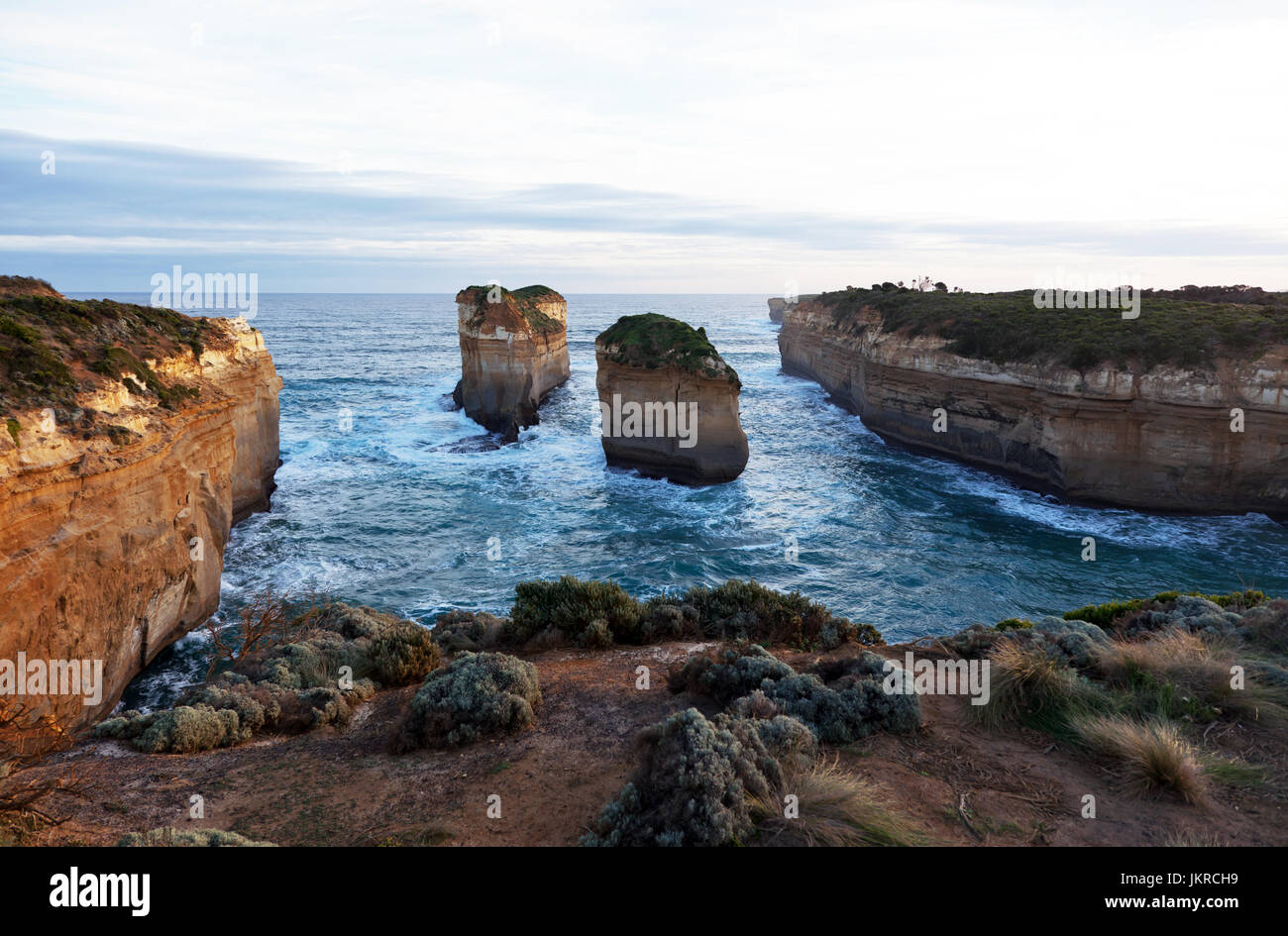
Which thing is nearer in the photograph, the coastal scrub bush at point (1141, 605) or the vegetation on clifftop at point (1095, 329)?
the coastal scrub bush at point (1141, 605)

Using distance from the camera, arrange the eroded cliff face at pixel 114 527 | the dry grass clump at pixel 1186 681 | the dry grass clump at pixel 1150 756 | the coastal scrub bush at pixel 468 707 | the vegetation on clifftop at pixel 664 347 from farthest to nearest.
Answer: the vegetation on clifftop at pixel 664 347 → the eroded cliff face at pixel 114 527 → the coastal scrub bush at pixel 468 707 → the dry grass clump at pixel 1186 681 → the dry grass clump at pixel 1150 756

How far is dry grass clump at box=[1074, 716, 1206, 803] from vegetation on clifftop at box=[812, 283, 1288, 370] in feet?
73.8

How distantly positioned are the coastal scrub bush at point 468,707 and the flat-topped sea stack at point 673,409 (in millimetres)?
19661

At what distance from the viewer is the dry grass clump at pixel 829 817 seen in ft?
16.5

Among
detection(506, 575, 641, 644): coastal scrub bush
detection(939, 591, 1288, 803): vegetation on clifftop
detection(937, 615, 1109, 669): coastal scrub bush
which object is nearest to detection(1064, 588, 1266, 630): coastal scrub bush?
detection(937, 615, 1109, 669): coastal scrub bush

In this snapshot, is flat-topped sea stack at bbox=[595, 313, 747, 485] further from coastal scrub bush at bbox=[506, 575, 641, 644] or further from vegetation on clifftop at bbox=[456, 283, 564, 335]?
coastal scrub bush at bbox=[506, 575, 641, 644]

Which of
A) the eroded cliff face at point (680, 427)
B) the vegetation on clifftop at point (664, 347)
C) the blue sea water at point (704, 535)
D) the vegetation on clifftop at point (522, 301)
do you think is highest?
the vegetation on clifftop at point (522, 301)

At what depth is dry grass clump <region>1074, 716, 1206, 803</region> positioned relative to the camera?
18.7ft

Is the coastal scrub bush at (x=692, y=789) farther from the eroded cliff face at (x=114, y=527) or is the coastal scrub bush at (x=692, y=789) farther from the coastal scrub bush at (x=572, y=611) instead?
the eroded cliff face at (x=114, y=527)

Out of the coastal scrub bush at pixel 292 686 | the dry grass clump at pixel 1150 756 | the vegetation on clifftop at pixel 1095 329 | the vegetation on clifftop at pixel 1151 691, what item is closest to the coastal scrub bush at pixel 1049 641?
the vegetation on clifftop at pixel 1151 691

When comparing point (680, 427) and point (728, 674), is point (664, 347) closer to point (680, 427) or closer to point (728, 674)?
point (680, 427)

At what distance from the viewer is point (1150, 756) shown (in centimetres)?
586
